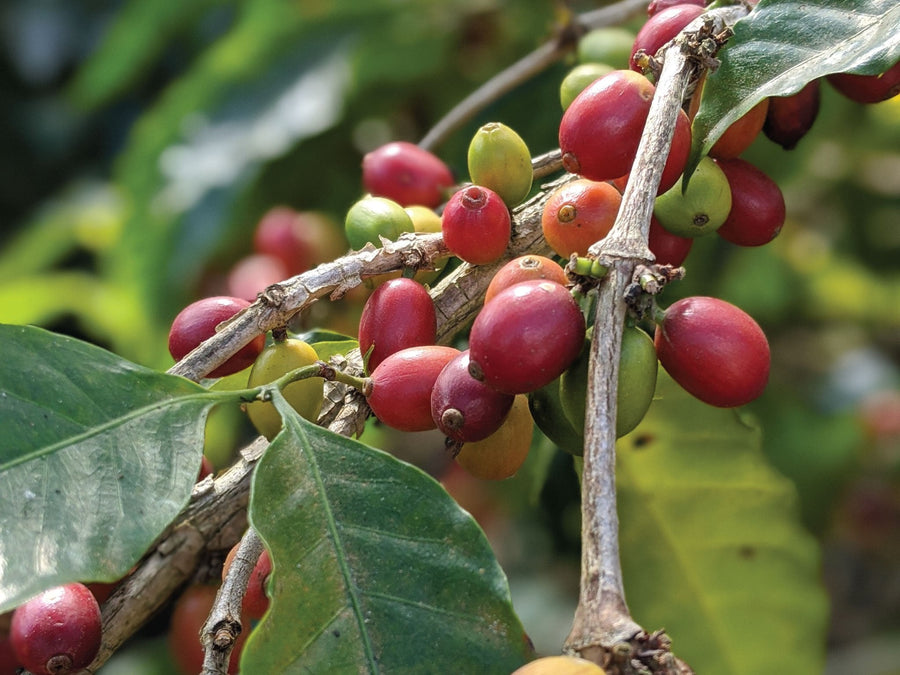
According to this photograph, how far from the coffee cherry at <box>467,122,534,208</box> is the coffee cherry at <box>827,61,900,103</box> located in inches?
18.1

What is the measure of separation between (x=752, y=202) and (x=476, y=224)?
0.37 meters

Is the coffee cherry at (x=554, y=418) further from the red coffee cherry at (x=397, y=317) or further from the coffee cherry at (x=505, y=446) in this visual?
the red coffee cherry at (x=397, y=317)

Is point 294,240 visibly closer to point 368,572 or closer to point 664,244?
point 664,244

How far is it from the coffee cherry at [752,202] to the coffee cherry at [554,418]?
371 mm

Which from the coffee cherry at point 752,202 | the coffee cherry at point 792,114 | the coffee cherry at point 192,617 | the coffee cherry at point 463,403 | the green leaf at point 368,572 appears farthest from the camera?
the coffee cherry at point 192,617

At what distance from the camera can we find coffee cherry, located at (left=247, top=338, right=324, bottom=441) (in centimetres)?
120

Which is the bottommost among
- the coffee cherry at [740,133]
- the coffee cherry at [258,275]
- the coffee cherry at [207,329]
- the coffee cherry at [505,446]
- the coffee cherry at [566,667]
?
the coffee cherry at [566,667]

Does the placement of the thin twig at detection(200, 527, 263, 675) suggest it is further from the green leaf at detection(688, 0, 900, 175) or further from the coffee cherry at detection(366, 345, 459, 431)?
the green leaf at detection(688, 0, 900, 175)

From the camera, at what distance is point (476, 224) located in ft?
3.99

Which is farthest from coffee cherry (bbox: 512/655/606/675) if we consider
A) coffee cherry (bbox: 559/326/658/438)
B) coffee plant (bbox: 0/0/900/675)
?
coffee cherry (bbox: 559/326/658/438)

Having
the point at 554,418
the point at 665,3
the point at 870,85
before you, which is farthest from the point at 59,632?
the point at 870,85

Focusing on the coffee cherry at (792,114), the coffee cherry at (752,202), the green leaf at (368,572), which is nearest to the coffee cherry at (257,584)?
the green leaf at (368,572)

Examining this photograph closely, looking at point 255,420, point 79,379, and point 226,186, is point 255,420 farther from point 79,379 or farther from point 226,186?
point 226,186

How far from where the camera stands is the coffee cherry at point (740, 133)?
1.24 metres
